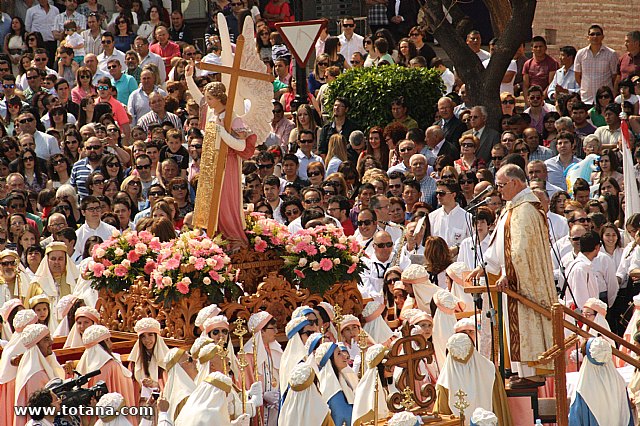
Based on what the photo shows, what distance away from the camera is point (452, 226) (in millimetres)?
17906

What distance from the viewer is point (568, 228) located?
17.4 metres

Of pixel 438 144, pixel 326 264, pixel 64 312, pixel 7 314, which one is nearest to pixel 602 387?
pixel 326 264

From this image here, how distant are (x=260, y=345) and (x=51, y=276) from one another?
339cm

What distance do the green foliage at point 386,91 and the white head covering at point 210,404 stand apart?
30.0 feet

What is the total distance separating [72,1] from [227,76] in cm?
1249

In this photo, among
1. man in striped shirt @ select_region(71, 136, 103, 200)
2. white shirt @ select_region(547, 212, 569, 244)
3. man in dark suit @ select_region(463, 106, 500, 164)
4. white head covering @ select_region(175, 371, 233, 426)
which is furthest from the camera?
man in striped shirt @ select_region(71, 136, 103, 200)

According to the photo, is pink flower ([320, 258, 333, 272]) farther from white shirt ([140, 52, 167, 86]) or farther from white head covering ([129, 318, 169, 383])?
white shirt ([140, 52, 167, 86])

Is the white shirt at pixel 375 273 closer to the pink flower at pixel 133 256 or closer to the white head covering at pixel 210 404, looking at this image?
the pink flower at pixel 133 256

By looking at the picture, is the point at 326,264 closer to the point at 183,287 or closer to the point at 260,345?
the point at 260,345

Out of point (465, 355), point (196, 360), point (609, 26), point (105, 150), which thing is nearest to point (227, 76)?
point (196, 360)

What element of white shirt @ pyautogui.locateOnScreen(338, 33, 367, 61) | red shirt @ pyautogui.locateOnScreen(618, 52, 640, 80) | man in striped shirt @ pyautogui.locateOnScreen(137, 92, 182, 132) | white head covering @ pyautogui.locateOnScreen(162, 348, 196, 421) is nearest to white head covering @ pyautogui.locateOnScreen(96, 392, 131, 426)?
white head covering @ pyautogui.locateOnScreen(162, 348, 196, 421)

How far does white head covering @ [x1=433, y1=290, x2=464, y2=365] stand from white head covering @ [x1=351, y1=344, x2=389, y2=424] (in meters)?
2.24

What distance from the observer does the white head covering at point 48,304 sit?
16047 mm

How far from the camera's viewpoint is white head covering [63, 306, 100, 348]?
50.1 feet
